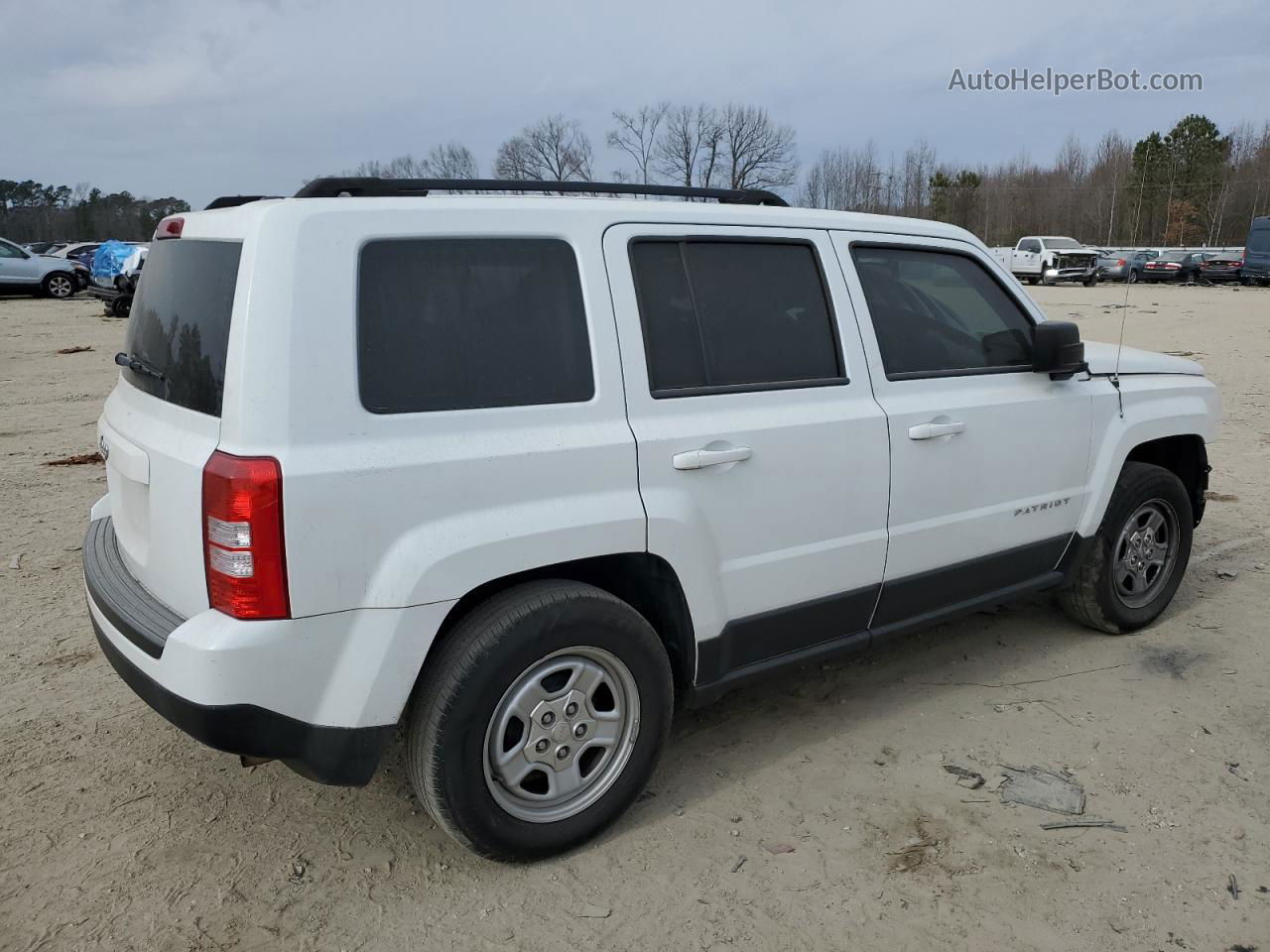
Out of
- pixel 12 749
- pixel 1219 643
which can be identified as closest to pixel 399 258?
pixel 12 749

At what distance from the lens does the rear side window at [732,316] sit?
9.70 ft

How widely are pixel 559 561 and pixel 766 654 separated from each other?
0.97 meters

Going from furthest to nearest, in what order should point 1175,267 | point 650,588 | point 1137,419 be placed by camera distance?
point 1175,267 < point 1137,419 < point 650,588

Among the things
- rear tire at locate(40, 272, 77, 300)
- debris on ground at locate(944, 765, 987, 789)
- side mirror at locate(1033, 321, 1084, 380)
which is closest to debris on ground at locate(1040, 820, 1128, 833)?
debris on ground at locate(944, 765, 987, 789)

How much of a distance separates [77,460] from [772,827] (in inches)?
283

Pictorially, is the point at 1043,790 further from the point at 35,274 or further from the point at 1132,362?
the point at 35,274

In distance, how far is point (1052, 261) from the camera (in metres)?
37.9

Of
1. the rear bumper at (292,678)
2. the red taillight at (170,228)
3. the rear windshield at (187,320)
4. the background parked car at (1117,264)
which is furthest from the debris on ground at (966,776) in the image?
the background parked car at (1117,264)

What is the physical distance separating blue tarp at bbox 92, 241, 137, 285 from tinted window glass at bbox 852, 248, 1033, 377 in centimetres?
2342

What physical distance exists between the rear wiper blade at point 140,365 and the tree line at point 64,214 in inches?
2379

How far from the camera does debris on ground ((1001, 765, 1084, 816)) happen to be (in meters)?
3.18

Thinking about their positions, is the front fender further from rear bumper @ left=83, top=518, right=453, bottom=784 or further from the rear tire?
the rear tire

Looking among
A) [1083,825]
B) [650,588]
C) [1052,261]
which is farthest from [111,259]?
[1052,261]

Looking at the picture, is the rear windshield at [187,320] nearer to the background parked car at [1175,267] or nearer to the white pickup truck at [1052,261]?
the white pickup truck at [1052,261]
